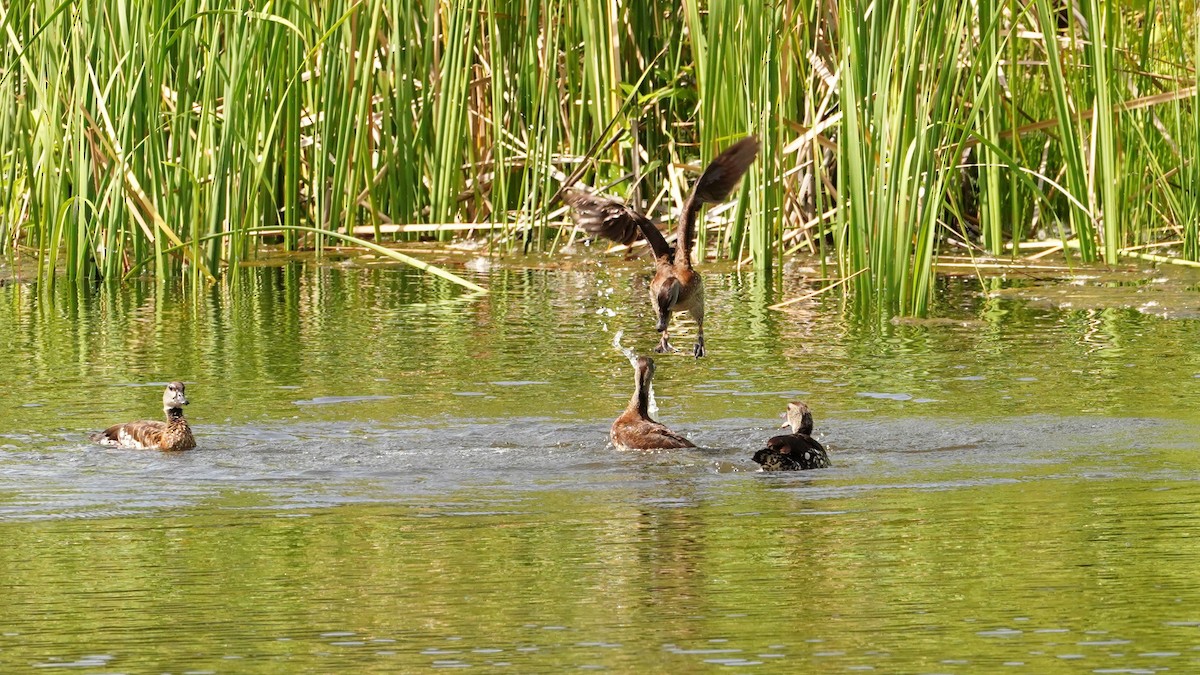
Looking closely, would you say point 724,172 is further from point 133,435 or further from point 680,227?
point 133,435

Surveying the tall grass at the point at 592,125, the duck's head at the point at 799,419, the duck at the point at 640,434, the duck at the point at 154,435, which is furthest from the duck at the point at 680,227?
the duck at the point at 154,435

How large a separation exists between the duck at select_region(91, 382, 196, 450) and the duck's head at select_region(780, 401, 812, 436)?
2107 mm

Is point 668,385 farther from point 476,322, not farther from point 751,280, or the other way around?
point 751,280

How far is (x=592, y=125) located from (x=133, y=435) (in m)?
7.84

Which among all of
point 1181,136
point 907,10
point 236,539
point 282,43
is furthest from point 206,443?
point 1181,136

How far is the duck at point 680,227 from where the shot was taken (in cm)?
894

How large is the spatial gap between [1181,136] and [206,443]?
6.21 metres

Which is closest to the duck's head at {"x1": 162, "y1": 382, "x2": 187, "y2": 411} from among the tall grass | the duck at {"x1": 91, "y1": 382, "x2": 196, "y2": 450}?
the duck at {"x1": 91, "y1": 382, "x2": 196, "y2": 450}

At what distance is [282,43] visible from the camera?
11883 millimetres

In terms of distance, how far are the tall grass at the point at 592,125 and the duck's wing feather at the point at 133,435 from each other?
2.45 metres

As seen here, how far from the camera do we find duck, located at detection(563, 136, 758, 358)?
8.94 m

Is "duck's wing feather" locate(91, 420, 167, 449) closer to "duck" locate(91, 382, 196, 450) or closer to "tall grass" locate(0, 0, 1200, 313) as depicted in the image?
"duck" locate(91, 382, 196, 450)

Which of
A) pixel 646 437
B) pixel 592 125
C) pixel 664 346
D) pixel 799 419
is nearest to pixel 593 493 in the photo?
pixel 646 437

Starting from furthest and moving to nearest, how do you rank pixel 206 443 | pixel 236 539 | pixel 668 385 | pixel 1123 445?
pixel 668 385, pixel 206 443, pixel 1123 445, pixel 236 539
